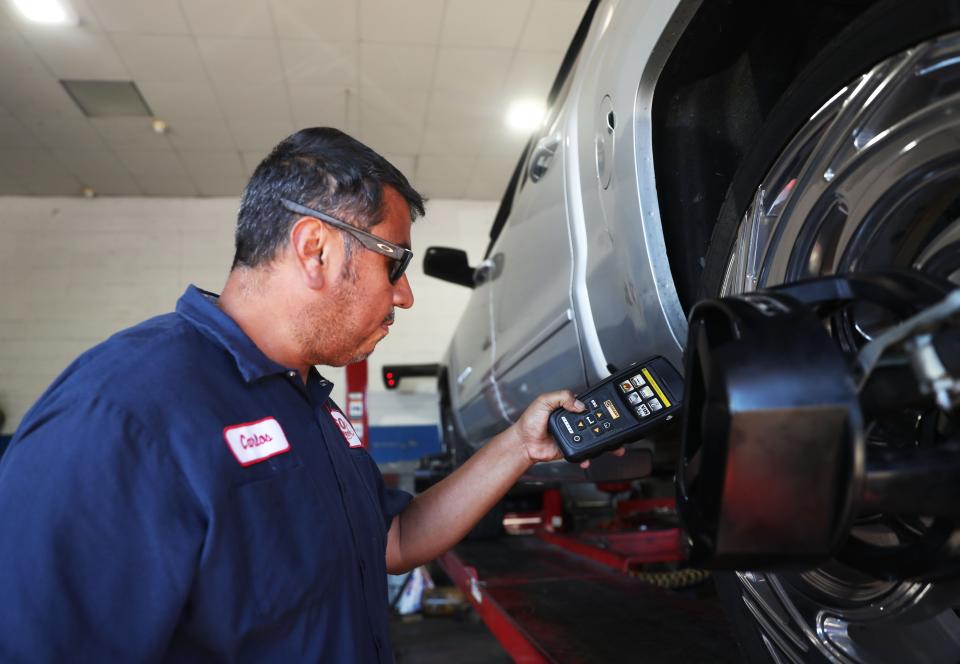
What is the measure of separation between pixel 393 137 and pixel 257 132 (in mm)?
1107

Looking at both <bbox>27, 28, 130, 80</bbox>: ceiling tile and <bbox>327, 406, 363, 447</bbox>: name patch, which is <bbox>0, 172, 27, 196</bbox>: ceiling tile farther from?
<bbox>327, 406, 363, 447</bbox>: name patch

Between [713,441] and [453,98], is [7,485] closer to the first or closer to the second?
[713,441]

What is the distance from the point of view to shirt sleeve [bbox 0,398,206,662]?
2.57 feet

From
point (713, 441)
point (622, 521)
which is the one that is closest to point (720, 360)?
point (713, 441)

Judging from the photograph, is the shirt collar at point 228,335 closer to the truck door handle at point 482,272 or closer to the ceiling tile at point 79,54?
the truck door handle at point 482,272

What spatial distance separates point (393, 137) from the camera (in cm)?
625

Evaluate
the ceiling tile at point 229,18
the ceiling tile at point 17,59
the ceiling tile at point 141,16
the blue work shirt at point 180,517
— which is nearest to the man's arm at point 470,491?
the blue work shirt at point 180,517

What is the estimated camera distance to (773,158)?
2.64 ft

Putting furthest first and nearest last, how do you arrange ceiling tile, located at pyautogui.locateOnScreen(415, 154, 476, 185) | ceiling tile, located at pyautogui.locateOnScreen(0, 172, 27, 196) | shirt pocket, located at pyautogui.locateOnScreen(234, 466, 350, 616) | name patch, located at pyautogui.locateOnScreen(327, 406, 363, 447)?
ceiling tile, located at pyautogui.locateOnScreen(0, 172, 27, 196)
ceiling tile, located at pyautogui.locateOnScreen(415, 154, 476, 185)
name patch, located at pyautogui.locateOnScreen(327, 406, 363, 447)
shirt pocket, located at pyautogui.locateOnScreen(234, 466, 350, 616)

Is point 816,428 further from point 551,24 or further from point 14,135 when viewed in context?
point 14,135

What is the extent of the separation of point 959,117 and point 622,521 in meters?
3.50

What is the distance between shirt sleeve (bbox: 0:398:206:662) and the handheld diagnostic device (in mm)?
529

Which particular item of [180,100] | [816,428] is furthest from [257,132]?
[816,428]

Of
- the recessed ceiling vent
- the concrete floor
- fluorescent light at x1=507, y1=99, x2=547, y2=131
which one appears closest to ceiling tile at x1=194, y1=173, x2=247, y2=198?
the recessed ceiling vent
